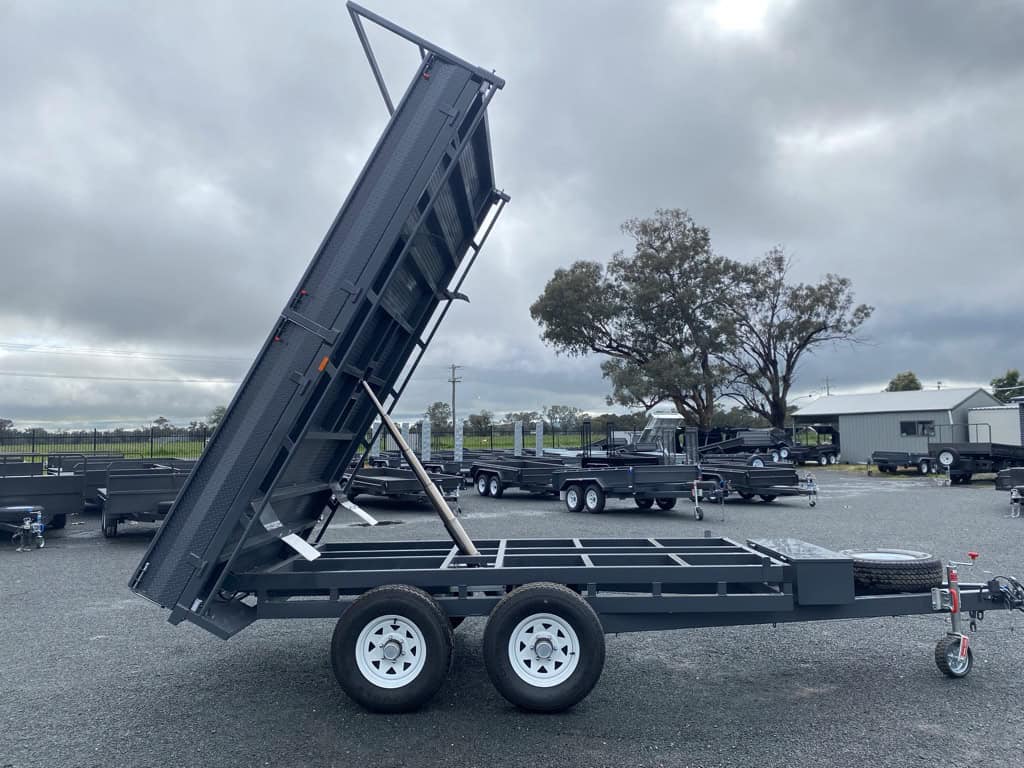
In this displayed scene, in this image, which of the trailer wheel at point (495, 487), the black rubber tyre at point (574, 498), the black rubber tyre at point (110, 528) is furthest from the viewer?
the trailer wheel at point (495, 487)

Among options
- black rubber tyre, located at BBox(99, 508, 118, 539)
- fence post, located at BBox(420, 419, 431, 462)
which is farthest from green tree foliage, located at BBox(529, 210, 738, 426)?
black rubber tyre, located at BBox(99, 508, 118, 539)

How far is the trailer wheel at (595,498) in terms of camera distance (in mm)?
16750

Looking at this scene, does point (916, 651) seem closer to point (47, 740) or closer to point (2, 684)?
A: point (47, 740)

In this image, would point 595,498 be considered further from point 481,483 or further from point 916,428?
point 916,428

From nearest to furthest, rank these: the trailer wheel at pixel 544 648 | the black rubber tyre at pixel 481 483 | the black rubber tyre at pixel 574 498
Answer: the trailer wheel at pixel 544 648 < the black rubber tyre at pixel 574 498 < the black rubber tyre at pixel 481 483

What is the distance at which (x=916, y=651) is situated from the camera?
5.76 m

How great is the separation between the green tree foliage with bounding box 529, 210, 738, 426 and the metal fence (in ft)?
69.5

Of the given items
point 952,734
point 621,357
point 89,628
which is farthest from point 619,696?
point 621,357

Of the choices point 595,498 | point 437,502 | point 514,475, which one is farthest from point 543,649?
point 514,475

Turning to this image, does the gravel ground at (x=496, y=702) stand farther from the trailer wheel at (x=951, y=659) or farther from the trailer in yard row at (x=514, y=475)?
the trailer in yard row at (x=514, y=475)

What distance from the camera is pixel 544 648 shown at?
4480 mm

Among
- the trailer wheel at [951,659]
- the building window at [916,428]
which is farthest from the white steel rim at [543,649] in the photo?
the building window at [916,428]

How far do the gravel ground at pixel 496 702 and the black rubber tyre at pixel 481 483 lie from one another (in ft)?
44.1

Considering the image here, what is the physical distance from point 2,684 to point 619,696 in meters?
4.29
